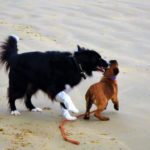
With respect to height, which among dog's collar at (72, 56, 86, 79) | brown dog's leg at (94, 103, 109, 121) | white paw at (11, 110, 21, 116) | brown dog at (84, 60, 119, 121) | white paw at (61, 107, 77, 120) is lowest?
white paw at (11, 110, 21, 116)

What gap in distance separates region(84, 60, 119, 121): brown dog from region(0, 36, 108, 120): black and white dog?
0.55 ft

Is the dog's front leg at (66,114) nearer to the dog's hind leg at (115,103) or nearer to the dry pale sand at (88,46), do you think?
the dry pale sand at (88,46)

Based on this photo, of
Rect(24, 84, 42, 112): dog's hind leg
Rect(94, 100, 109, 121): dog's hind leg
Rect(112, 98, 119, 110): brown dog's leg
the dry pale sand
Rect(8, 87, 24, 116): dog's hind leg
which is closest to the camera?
the dry pale sand

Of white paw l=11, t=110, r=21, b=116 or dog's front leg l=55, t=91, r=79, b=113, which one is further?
white paw l=11, t=110, r=21, b=116

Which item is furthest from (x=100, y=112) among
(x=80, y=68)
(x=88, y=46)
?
(x=88, y=46)

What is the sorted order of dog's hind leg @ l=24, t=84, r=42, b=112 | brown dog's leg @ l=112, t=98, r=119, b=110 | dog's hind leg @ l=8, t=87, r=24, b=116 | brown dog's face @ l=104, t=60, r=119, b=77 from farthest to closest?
dog's hind leg @ l=24, t=84, r=42, b=112, dog's hind leg @ l=8, t=87, r=24, b=116, brown dog's leg @ l=112, t=98, r=119, b=110, brown dog's face @ l=104, t=60, r=119, b=77

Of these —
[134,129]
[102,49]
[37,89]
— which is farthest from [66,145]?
[102,49]

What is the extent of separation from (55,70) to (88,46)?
3255 millimetres

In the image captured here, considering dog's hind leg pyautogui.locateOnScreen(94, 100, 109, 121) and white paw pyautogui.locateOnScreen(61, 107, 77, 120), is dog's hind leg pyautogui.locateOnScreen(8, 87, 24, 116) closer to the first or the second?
white paw pyautogui.locateOnScreen(61, 107, 77, 120)

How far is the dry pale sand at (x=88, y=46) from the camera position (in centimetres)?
503

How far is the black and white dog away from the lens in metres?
5.80

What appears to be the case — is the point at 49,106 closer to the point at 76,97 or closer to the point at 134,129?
the point at 76,97

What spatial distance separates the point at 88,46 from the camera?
29.5ft

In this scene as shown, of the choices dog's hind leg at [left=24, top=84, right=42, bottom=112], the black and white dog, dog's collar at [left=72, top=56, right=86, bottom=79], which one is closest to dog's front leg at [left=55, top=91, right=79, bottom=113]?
the black and white dog
